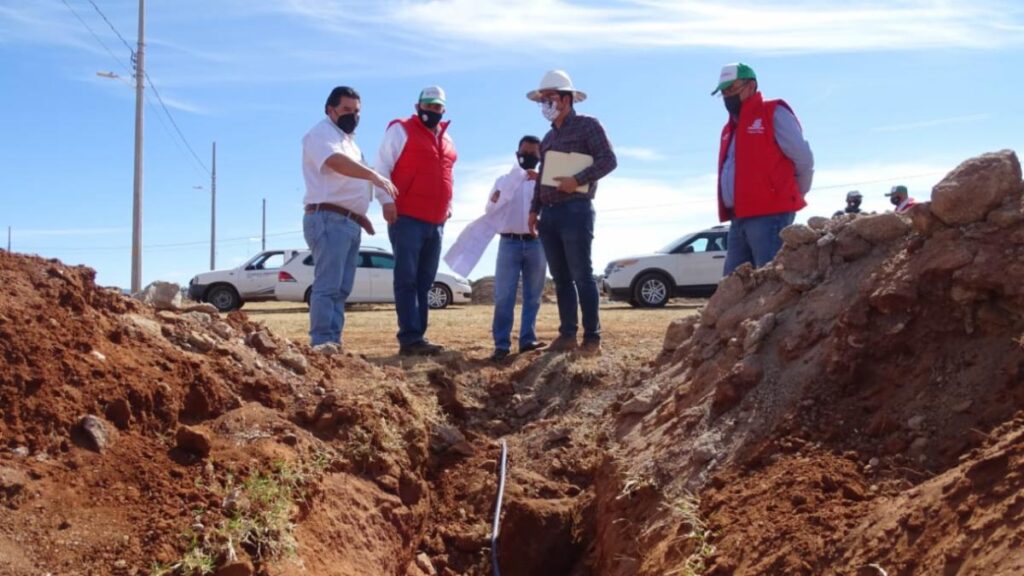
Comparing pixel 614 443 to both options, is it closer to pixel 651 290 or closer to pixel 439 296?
pixel 651 290

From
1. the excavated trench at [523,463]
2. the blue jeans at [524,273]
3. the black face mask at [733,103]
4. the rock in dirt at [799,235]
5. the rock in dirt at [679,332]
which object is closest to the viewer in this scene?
the excavated trench at [523,463]

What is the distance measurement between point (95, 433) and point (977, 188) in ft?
11.5

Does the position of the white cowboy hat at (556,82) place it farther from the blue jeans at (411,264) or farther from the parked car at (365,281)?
the parked car at (365,281)

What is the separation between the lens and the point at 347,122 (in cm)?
657

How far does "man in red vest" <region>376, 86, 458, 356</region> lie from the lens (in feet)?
22.6

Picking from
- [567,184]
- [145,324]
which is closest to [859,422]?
[145,324]

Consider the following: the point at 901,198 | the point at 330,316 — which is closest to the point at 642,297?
the point at 901,198

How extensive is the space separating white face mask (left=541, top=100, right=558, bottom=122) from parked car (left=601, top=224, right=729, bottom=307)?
1074 cm

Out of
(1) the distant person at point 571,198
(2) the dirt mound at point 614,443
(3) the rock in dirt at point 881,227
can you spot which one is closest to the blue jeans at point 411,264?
(1) the distant person at point 571,198

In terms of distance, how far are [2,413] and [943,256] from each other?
359 centimetres

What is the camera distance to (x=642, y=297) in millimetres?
17562

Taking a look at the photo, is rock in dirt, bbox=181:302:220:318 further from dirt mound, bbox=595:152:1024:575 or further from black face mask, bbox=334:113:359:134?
dirt mound, bbox=595:152:1024:575

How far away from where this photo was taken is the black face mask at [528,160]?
7965 mm

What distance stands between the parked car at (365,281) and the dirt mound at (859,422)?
15257 mm
